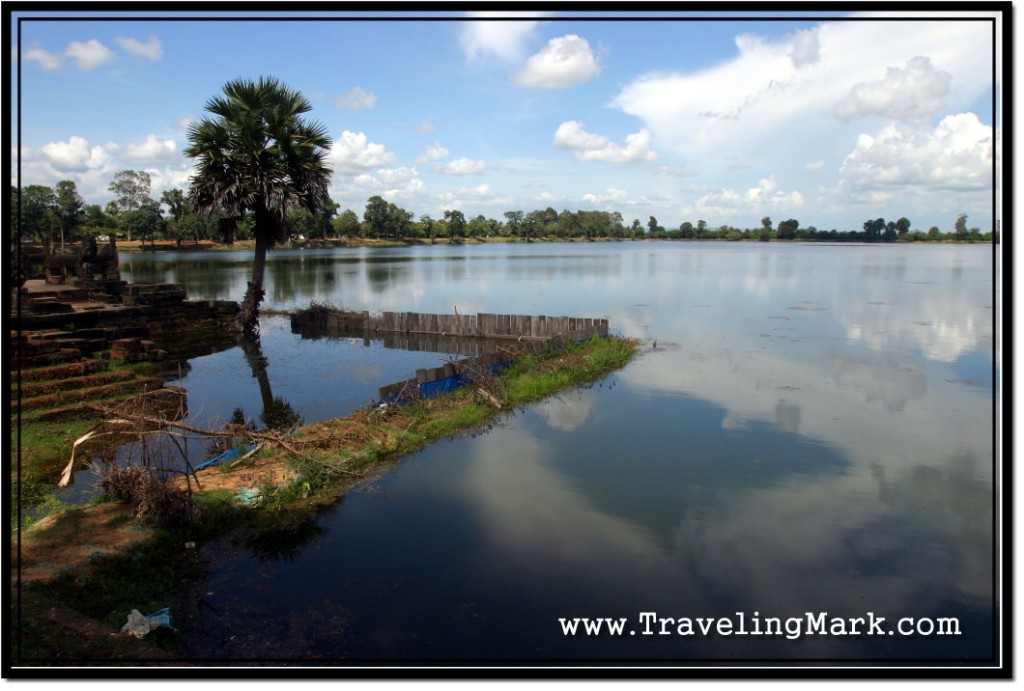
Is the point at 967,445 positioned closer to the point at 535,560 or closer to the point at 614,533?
the point at 614,533

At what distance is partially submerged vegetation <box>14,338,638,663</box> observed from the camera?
7695mm

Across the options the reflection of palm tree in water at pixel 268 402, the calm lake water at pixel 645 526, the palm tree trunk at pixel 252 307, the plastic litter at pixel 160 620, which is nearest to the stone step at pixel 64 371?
the calm lake water at pixel 645 526

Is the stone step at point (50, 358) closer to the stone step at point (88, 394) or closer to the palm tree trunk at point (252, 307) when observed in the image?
the stone step at point (88, 394)

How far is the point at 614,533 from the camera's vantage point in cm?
1022

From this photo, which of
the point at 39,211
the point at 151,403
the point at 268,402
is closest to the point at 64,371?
the point at 151,403

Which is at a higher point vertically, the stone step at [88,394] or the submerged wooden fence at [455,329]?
the submerged wooden fence at [455,329]

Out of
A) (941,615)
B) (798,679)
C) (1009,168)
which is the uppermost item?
(1009,168)

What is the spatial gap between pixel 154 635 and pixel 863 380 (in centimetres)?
1998

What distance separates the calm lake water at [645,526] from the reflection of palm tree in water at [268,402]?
0.35 m

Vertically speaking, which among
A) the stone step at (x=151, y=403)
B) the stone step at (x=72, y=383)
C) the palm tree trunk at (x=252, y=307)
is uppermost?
the palm tree trunk at (x=252, y=307)

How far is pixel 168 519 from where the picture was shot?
10.0 m

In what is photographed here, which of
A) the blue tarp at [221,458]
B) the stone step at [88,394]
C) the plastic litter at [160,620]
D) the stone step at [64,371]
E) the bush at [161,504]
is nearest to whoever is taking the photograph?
the plastic litter at [160,620]

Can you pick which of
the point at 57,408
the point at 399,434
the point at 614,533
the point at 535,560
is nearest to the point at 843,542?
the point at 614,533

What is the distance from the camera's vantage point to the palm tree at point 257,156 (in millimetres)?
28141
